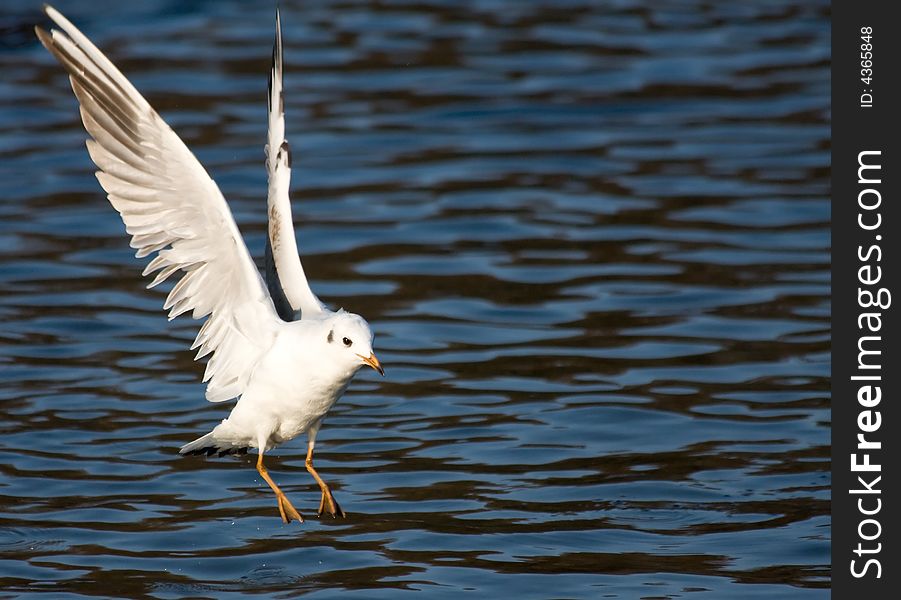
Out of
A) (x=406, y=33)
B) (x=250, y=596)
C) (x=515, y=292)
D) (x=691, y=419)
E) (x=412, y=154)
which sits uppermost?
(x=406, y=33)

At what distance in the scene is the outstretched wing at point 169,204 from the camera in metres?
8.23

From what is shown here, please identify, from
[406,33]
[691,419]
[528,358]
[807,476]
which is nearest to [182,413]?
[528,358]

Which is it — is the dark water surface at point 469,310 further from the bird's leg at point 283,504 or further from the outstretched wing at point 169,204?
the outstretched wing at point 169,204

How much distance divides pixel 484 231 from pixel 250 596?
6423mm

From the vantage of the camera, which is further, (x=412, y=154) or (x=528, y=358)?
(x=412, y=154)

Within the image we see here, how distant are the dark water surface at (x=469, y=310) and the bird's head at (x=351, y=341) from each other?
1.35 metres

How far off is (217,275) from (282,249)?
47 centimetres

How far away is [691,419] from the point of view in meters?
10.8

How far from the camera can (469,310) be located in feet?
41.9

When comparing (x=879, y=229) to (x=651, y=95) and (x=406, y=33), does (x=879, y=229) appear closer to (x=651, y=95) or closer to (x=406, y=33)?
(x=651, y=95)

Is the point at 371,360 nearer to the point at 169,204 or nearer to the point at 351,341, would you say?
the point at 351,341

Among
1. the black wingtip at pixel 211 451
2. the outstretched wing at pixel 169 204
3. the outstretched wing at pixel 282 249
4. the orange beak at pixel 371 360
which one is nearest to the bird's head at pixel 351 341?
the orange beak at pixel 371 360

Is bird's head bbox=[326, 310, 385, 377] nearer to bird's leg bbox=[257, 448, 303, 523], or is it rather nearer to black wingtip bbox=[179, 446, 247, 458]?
bird's leg bbox=[257, 448, 303, 523]

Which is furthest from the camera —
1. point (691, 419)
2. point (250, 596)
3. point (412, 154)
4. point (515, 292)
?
point (412, 154)
